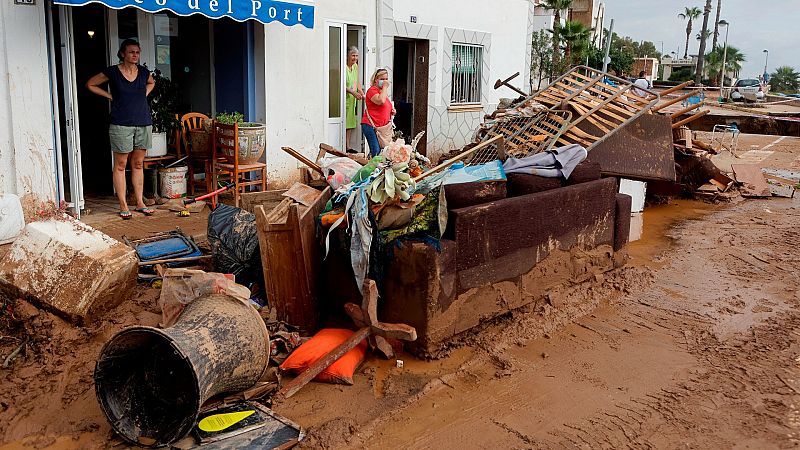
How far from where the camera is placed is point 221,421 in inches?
161

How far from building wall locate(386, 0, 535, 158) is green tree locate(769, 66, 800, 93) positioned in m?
64.0

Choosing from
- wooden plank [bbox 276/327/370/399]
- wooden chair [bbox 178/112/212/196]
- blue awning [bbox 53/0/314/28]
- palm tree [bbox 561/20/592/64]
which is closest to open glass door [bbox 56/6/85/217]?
blue awning [bbox 53/0/314/28]

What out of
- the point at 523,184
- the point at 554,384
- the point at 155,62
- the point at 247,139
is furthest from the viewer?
the point at 155,62

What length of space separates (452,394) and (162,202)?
212 inches

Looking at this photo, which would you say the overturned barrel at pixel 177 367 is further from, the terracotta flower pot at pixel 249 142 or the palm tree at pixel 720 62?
the palm tree at pixel 720 62

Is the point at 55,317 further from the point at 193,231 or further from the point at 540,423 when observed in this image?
the point at 540,423

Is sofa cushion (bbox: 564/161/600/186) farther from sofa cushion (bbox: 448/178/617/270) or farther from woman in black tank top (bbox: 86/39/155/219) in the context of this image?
woman in black tank top (bbox: 86/39/155/219)

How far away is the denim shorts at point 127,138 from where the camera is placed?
7723 mm

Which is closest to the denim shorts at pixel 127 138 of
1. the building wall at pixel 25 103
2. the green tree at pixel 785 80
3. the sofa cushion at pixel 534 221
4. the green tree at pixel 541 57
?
the building wall at pixel 25 103

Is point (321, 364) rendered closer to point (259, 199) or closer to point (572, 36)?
point (259, 199)

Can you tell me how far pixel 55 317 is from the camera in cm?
517

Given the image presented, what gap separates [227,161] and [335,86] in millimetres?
2681

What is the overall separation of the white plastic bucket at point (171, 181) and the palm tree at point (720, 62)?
167 feet

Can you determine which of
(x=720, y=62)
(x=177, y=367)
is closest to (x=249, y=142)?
(x=177, y=367)
